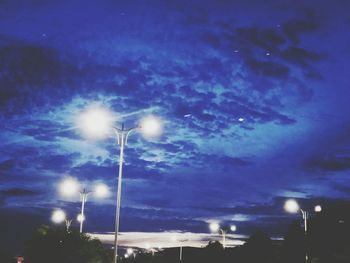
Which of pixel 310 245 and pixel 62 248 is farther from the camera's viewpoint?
pixel 310 245

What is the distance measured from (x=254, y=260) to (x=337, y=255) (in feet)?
151

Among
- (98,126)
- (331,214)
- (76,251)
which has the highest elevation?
(331,214)

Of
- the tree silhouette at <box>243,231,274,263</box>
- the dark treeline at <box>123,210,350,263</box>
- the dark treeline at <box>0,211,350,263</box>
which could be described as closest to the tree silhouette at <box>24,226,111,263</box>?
the dark treeline at <box>0,211,350,263</box>

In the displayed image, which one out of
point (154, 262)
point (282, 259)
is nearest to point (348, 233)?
point (282, 259)

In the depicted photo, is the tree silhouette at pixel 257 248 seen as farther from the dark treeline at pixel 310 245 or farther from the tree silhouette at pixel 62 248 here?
the tree silhouette at pixel 62 248

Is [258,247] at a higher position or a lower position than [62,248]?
higher

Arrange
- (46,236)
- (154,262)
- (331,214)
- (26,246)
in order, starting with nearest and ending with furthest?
(46,236)
(26,246)
(331,214)
(154,262)

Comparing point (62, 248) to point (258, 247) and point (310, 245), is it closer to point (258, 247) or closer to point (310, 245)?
point (310, 245)

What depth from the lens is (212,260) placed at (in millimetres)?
130375

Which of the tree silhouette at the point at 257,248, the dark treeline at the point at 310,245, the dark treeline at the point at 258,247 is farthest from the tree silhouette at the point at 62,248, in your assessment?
the tree silhouette at the point at 257,248

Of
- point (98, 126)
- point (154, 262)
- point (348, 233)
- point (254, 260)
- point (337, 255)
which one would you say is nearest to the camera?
point (98, 126)

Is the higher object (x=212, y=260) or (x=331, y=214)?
(x=331, y=214)

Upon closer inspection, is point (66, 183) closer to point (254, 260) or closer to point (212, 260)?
point (254, 260)

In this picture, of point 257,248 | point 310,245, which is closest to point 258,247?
point 257,248
